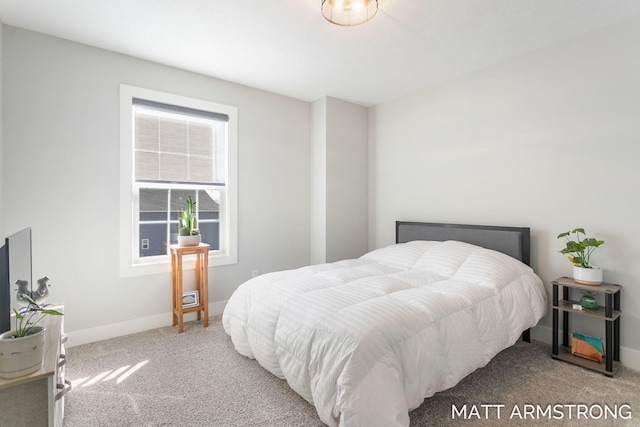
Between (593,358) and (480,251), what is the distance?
105 cm

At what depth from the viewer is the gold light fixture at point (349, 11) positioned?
2076 millimetres

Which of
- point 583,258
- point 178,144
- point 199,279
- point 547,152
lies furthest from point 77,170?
point 583,258

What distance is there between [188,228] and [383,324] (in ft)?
7.18

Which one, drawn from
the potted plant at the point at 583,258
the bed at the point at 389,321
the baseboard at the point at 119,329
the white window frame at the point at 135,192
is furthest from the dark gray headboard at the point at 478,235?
the baseboard at the point at 119,329

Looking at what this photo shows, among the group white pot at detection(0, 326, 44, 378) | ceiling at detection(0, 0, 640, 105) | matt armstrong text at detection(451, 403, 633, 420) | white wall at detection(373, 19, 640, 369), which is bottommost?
matt armstrong text at detection(451, 403, 633, 420)

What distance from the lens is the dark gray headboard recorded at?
278 cm

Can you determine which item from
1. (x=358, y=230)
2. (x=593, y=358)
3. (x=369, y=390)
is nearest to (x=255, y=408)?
(x=369, y=390)

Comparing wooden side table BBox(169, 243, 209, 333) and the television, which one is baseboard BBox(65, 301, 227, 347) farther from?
the television

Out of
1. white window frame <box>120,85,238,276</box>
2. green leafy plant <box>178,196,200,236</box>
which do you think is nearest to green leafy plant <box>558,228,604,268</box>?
white window frame <box>120,85,238,276</box>

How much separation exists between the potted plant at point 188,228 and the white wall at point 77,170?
47 cm

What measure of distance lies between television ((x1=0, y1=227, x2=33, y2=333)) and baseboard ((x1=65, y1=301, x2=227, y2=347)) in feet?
4.13

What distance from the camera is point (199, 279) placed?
3.21 meters

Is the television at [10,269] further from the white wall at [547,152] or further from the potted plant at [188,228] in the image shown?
the white wall at [547,152]

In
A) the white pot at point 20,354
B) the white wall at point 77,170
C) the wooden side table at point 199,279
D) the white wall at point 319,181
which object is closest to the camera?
the white pot at point 20,354
